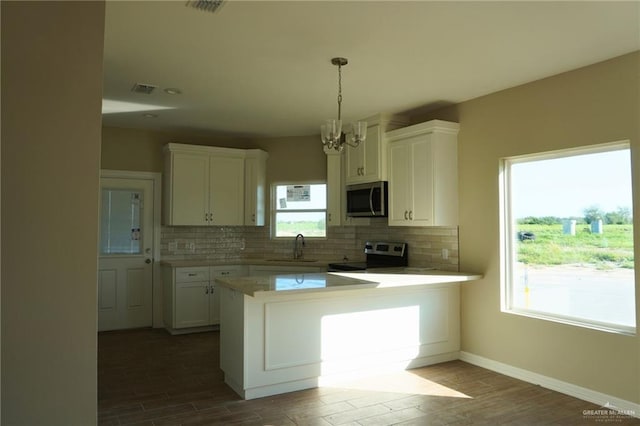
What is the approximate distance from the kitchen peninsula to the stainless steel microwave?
0.88 metres

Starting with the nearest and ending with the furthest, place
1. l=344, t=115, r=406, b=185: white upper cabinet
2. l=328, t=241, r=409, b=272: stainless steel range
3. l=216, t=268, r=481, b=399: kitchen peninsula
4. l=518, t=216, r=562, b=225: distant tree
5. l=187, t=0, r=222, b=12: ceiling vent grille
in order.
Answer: l=187, t=0, r=222, b=12: ceiling vent grille → l=216, t=268, r=481, b=399: kitchen peninsula → l=518, t=216, r=562, b=225: distant tree → l=344, t=115, r=406, b=185: white upper cabinet → l=328, t=241, r=409, b=272: stainless steel range

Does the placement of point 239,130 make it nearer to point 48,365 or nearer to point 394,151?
point 394,151

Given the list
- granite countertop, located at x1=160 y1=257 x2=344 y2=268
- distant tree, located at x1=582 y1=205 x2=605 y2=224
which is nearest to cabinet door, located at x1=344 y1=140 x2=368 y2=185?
granite countertop, located at x1=160 y1=257 x2=344 y2=268

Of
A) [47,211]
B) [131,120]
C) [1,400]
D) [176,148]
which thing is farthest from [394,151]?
[1,400]

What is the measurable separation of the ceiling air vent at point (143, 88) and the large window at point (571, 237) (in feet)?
10.8

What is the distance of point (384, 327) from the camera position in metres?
4.02

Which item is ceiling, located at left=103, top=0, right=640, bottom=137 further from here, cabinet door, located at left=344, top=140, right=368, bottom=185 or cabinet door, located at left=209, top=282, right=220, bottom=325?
cabinet door, located at left=209, top=282, right=220, bottom=325

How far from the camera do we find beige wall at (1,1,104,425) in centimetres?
172

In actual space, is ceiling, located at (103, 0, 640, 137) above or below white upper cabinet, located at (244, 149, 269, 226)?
above

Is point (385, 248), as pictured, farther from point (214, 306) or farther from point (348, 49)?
point (348, 49)

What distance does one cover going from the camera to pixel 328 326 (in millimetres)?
3740

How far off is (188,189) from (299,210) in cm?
151

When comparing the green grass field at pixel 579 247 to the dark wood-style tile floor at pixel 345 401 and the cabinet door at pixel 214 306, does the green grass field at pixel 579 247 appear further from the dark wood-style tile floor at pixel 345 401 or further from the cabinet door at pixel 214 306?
the cabinet door at pixel 214 306

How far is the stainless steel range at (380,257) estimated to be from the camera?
5.12 m
